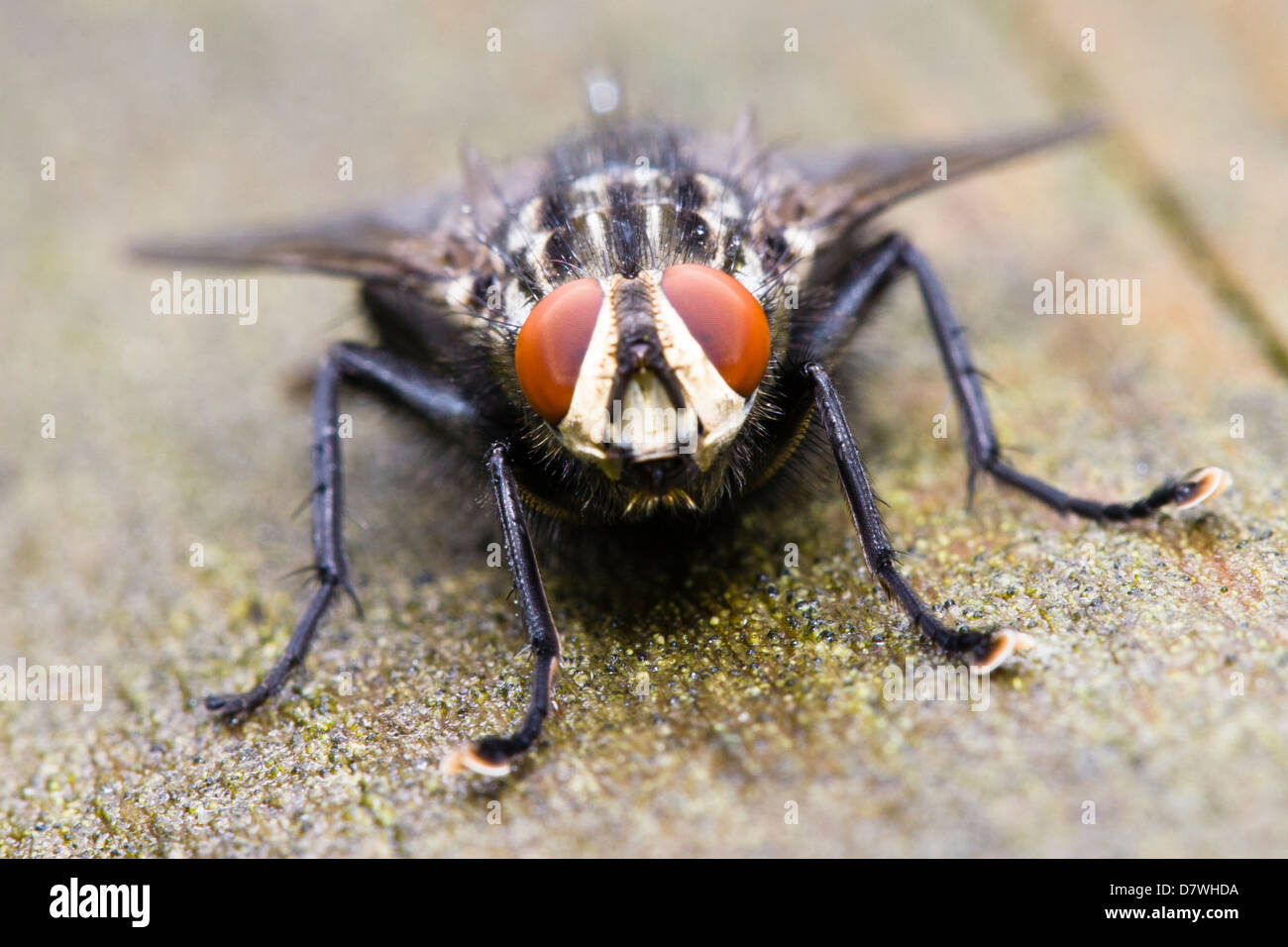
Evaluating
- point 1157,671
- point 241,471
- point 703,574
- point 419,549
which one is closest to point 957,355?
point 703,574

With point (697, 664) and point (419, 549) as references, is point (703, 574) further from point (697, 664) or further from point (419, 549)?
point (419, 549)

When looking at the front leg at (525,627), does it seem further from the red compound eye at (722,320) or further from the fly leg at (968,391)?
the fly leg at (968,391)

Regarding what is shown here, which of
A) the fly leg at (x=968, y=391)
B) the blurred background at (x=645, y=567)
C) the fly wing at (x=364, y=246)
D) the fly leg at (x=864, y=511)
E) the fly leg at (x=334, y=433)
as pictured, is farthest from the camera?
the fly wing at (x=364, y=246)

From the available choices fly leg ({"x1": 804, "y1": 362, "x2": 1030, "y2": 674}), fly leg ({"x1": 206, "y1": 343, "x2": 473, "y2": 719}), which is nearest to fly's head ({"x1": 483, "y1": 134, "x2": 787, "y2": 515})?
fly leg ({"x1": 804, "y1": 362, "x2": 1030, "y2": 674})

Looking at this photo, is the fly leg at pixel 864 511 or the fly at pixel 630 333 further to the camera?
the fly leg at pixel 864 511

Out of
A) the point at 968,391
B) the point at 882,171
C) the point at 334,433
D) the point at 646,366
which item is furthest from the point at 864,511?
the point at 334,433

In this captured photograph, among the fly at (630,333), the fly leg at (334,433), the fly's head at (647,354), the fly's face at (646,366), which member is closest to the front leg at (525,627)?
the fly at (630,333)

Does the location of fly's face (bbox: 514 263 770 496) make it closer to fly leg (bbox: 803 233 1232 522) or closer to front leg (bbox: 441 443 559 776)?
front leg (bbox: 441 443 559 776)
